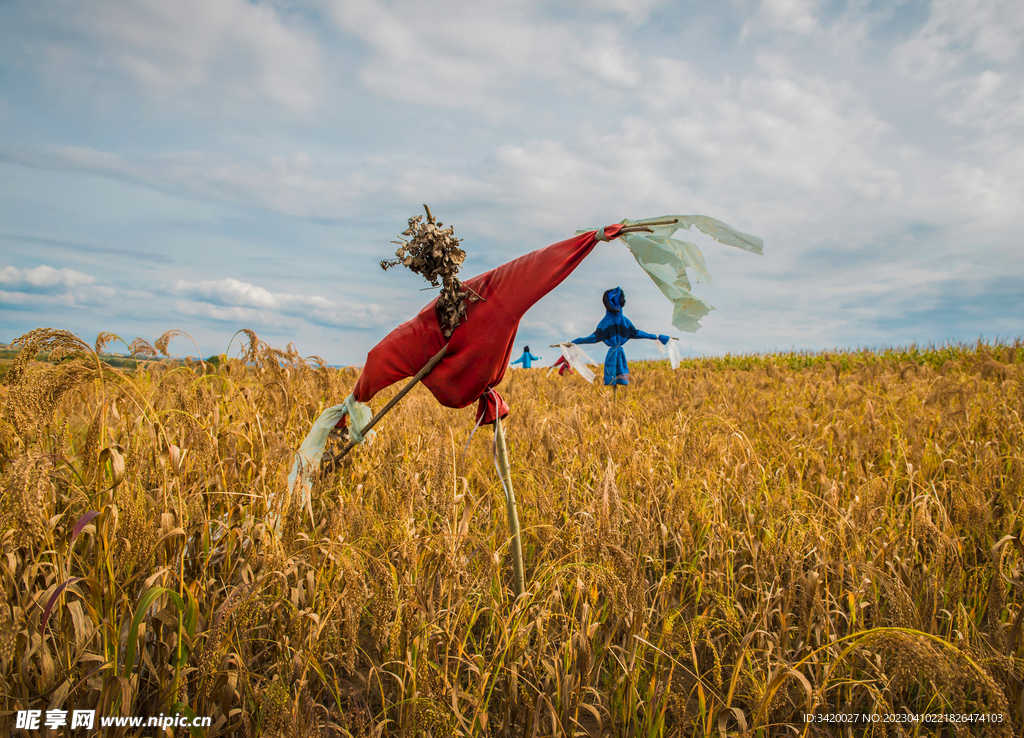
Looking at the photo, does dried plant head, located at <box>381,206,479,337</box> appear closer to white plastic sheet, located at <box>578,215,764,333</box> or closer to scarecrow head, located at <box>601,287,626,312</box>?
white plastic sheet, located at <box>578,215,764,333</box>

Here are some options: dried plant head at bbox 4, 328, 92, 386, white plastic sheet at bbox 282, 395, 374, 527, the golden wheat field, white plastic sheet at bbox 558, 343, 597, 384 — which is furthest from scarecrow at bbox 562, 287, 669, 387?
dried plant head at bbox 4, 328, 92, 386

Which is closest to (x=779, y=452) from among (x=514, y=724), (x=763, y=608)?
(x=763, y=608)

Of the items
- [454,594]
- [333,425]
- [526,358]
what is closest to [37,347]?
[333,425]

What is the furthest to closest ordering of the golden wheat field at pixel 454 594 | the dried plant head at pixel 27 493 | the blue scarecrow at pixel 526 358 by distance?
the blue scarecrow at pixel 526 358 → the golden wheat field at pixel 454 594 → the dried plant head at pixel 27 493

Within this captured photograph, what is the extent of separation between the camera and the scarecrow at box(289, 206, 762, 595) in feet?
5.17

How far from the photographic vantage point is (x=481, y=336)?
5.41 ft

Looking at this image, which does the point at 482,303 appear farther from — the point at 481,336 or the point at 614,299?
the point at 614,299

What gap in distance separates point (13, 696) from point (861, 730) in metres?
2.46

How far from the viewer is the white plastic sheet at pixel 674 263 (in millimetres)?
1568

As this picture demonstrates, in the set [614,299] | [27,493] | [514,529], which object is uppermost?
[614,299]

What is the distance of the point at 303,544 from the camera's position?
1988 mm

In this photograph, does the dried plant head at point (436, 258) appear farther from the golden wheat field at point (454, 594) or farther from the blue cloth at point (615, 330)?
the blue cloth at point (615, 330)

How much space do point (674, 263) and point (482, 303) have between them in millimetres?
641

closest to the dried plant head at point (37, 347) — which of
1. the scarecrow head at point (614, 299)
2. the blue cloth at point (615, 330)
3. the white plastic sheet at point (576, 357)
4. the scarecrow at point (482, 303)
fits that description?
the scarecrow at point (482, 303)
